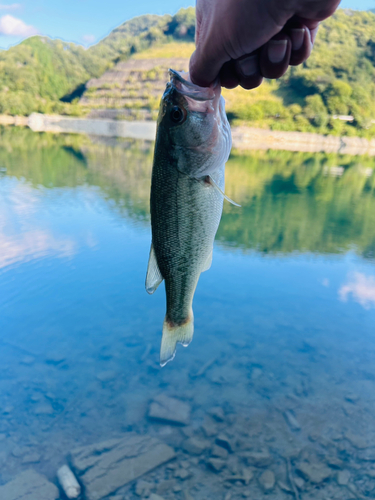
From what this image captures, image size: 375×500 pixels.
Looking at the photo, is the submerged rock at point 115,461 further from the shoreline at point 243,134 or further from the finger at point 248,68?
the shoreline at point 243,134

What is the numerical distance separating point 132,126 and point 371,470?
2564 inches

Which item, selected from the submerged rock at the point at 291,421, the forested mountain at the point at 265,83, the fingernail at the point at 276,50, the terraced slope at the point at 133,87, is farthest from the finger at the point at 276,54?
the terraced slope at the point at 133,87

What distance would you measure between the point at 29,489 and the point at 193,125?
5250 mm

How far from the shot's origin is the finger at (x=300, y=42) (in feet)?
4.70

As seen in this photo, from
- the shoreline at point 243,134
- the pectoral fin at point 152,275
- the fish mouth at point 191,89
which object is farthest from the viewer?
the shoreline at point 243,134

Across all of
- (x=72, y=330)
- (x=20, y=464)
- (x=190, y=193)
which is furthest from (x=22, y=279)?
(x=190, y=193)

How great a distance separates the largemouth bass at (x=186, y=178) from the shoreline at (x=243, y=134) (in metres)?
57.9

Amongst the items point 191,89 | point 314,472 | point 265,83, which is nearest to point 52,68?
point 265,83

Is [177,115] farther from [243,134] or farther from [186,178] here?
[243,134]

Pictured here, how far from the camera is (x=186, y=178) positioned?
183 centimetres

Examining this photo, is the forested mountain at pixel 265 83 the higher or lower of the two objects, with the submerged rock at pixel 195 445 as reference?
higher

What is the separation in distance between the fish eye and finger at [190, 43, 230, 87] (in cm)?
14

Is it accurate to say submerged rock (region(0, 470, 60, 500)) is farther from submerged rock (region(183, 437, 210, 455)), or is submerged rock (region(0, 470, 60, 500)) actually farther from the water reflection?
the water reflection

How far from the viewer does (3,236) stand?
12898mm
